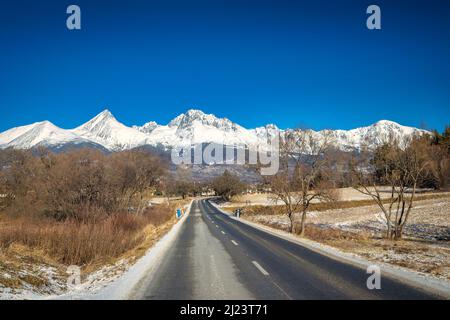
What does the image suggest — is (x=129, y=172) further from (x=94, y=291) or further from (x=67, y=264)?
(x=94, y=291)

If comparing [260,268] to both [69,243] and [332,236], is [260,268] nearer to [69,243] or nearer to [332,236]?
[69,243]

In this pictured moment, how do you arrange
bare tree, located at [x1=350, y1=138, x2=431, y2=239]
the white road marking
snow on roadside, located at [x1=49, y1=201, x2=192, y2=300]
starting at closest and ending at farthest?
snow on roadside, located at [x1=49, y1=201, x2=192, y2=300]
the white road marking
bare tree, located at [x1=350, y1=138, x2=431, y2=239]

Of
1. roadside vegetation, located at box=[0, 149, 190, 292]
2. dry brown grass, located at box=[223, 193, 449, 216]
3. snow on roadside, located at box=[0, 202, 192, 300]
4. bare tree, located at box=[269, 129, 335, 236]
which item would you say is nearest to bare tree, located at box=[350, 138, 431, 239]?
bare tree, located at box=[269, 129, 335, 236]

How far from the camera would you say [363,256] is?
1512cm

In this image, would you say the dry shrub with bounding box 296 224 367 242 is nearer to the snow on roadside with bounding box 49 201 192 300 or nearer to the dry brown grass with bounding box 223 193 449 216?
the snow on roadside with bounding box 49 201 192 300

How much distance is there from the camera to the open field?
14166 millimetres

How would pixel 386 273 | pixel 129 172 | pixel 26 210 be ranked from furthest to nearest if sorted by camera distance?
pixel 129 172 → pixel 26 210 → pixel 386 273

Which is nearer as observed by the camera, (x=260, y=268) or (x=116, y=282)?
(x=116, y=282)

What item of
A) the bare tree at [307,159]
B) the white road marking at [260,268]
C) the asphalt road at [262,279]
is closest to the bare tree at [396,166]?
the bare tree at [307,159]

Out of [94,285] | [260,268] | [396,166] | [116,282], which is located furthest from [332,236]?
[94,285]

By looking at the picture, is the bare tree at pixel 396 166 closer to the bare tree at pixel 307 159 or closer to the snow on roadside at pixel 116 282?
the bare tree at pixel 307 159

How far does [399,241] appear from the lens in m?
22.8
